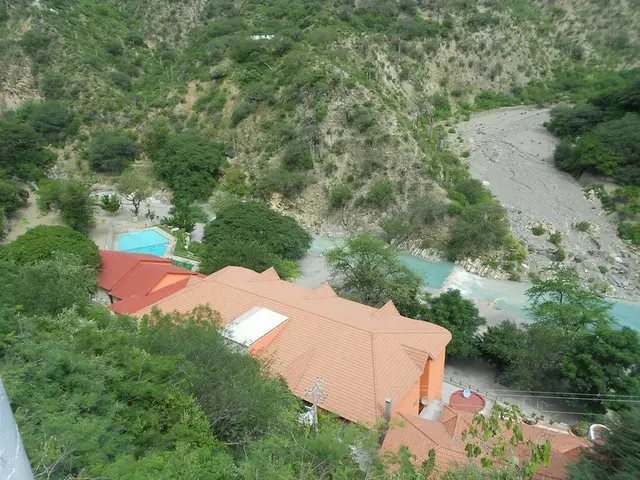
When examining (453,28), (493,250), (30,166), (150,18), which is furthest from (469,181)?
(150,18)

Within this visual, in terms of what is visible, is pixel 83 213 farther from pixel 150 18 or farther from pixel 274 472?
pixel 150 18

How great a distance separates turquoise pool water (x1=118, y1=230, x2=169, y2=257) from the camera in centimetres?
2739

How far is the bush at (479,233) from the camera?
26516mm

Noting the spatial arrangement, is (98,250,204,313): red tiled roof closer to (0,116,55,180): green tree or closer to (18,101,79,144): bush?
(0,116,55,180): green tree

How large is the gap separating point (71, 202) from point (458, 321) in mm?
25369

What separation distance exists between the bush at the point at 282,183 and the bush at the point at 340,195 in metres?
2.54

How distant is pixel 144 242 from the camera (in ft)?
93.9

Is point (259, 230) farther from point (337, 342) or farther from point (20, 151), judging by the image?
point (20, 151)

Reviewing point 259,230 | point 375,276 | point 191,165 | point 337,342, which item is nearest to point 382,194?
point 259,230

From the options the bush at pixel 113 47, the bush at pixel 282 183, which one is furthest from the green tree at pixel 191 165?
the bush at pixel 113 47

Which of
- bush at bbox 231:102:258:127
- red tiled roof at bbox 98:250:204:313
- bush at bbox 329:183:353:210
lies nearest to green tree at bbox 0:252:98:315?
red tiled roof at bbox 98:250:204:313

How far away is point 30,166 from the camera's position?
36.7m

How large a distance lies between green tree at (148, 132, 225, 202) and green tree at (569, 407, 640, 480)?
3188cm

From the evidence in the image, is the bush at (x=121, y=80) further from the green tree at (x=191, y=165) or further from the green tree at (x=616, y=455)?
the green tree at (x=616, y=455)
